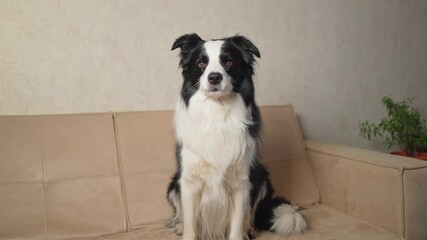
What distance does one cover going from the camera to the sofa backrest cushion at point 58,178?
1.69 metres

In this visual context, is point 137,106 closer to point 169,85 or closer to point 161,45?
point 169,85

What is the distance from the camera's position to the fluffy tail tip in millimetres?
1720

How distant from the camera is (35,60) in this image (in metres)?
1.99

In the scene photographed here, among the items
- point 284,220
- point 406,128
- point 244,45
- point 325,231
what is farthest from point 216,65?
point 406,128

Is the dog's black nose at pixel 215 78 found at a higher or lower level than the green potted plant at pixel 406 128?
higher

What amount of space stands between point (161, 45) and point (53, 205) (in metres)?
1.14

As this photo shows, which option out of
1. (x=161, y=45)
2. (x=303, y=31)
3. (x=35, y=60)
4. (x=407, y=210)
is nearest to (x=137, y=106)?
(x=161, y=45)

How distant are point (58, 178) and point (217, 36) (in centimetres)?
134

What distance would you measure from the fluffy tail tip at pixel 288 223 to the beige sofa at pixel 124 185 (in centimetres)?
5

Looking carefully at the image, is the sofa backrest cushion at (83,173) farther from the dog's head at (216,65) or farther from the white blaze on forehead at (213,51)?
the white blaze on forehead at (213,51)

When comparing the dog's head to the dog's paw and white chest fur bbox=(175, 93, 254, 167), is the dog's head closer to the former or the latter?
white chest fur bbox=(175, 93, 254, 167)

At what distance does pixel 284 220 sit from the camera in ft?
5.74

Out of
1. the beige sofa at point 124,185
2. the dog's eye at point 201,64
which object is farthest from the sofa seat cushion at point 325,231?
the dog's eye at point 201,64

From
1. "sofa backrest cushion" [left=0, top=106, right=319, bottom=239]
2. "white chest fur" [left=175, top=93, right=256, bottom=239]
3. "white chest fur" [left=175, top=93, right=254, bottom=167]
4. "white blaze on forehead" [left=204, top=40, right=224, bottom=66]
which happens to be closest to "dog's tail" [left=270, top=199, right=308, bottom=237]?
"white chest fur" [left=175, top=93, right=256, bottom=239]
